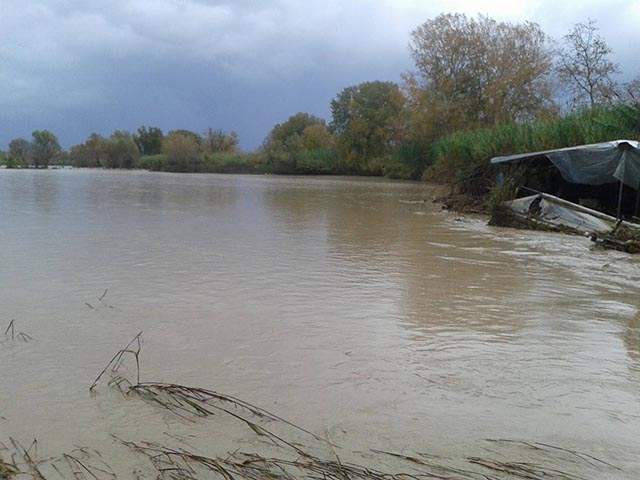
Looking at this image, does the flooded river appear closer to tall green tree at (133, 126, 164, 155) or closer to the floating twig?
the floating twig

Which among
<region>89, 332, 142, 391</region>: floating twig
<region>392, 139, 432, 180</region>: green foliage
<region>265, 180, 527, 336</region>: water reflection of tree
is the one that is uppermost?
<region>392, 139, 432, 180</region>: green foliage

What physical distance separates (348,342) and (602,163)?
1003 centimetres

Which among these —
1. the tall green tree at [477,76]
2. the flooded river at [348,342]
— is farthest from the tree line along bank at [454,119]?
the flooded river at [348,342]

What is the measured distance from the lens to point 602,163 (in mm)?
12023

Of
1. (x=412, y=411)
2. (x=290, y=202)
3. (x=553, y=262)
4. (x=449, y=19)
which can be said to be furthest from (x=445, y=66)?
(x=412, y=411)

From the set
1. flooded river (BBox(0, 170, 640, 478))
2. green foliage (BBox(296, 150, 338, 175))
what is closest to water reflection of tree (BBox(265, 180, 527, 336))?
flooded river (BBox(0, 170, 640, 478))

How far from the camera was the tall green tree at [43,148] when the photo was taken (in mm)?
84812

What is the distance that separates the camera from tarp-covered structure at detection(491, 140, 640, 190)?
37.0 ft

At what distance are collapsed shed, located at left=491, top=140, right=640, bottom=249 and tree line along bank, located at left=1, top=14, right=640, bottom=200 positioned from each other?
5.88 ft

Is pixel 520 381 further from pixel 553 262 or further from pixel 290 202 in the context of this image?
pixel 290 202

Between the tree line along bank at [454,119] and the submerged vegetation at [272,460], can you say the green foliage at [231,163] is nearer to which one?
the tree line along bank at [454,119]

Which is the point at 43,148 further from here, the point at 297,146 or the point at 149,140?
the point at 297,146

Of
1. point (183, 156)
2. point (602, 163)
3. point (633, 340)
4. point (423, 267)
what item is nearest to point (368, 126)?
point (183, 156)

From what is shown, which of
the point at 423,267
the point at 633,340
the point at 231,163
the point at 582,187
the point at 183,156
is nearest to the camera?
the point at 633,340
